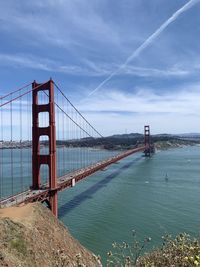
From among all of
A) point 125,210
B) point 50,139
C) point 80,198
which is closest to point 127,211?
point 125,210

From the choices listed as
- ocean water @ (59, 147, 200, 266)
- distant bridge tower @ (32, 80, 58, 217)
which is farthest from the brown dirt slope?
distant bridge tower @ (32, 80, 58, 217)

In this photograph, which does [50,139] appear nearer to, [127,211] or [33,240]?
[127,211]

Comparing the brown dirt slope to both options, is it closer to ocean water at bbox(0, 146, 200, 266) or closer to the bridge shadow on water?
ocean water at bbox(0, 146, 200, 266)

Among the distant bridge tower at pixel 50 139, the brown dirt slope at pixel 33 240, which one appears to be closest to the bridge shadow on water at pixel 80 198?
the distant bridge tower at pixel 50 139

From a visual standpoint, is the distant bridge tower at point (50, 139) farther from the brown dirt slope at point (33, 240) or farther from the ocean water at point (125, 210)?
the brown dirt slope at point (33, 240)

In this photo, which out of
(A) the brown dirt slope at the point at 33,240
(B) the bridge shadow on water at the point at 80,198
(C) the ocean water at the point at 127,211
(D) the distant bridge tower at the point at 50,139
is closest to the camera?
(A) the brown dirt slope at the point at 33,240

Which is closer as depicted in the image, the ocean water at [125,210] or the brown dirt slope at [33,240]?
the brown dirt slope at [33,240]
